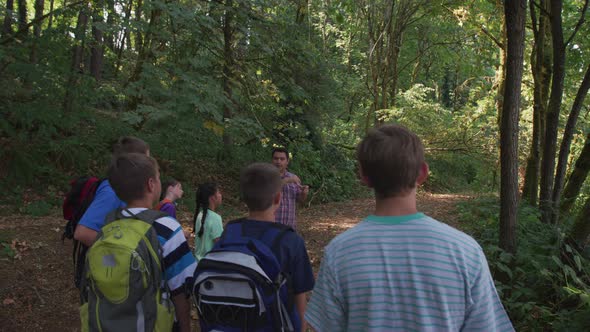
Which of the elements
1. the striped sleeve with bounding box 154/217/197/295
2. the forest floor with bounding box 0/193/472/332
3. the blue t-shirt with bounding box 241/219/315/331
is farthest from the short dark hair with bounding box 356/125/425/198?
the forest floor with bounding box 0/193/472/332

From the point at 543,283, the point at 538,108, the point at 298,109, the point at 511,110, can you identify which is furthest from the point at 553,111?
the point at 298,109

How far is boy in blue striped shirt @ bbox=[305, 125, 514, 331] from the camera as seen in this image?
1.48 metres

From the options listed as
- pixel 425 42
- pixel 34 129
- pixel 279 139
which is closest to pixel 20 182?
pixel 34 129

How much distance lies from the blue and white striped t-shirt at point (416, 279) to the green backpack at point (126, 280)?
107cm

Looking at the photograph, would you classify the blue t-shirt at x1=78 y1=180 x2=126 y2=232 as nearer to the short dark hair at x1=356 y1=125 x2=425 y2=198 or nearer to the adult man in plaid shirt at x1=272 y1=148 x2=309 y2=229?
the short dark hair at x1=356 y1=125 x2=425 y2=198

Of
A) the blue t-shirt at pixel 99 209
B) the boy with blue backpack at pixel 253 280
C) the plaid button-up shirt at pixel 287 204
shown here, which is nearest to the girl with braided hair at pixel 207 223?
the plaid button-up shirt at pixel 287 204

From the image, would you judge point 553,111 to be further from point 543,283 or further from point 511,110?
point 543,283

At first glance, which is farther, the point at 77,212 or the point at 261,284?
the point at 77,212

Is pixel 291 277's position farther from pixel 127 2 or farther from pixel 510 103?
pixel 127 2

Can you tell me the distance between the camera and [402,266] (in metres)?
1.49

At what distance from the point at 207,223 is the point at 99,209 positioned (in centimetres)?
136

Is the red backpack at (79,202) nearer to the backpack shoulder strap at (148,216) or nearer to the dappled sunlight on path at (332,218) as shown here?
the backpack shoulder strap at (148,216)

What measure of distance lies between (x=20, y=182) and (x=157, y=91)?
515 cm

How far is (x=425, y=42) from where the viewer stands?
955 inches
